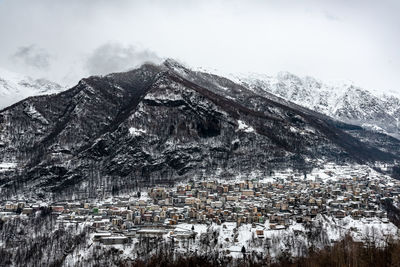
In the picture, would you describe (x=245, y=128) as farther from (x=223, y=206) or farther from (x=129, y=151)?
(x=223, y=206)

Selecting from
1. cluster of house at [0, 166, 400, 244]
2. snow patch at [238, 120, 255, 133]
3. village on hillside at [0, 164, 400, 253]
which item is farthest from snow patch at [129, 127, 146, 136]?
snow patch at [238, 120, 255, 133]

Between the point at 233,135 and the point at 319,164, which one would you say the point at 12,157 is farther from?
the point at 319,164

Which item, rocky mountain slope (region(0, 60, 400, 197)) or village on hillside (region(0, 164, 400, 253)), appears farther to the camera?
rocky mountain slope (region(0, 60, 400, 197))

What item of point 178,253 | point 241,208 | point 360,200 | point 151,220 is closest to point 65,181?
point 151,220

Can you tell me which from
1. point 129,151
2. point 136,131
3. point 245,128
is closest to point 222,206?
point 129,151

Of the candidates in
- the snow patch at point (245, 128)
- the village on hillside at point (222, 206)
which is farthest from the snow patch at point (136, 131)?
the snow patch at point (245, 128)

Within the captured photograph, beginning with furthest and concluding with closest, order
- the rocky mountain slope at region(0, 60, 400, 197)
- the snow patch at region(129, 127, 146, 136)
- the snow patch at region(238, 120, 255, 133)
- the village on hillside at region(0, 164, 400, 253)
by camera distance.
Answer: the snow patch at region(238, 120, 255, 133) → the snow patch at region(129, 127, 146, 136) → the rocky mountain slope at region(0, 60, 400, 197) → the village on hillside at region(0, 164, 400, 253)

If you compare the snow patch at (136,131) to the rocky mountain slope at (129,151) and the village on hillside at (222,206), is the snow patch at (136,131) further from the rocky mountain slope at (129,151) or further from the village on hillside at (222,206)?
the village on hillside at (222,206)

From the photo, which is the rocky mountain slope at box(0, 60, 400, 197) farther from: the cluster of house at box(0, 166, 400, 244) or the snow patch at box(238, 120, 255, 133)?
the cluster of house at box(0, 166, 400, 244)

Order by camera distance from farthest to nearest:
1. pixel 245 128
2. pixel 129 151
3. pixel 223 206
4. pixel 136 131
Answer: pixel 245 128, pixel 136 131, pixel 129 151, pixel 223 206
